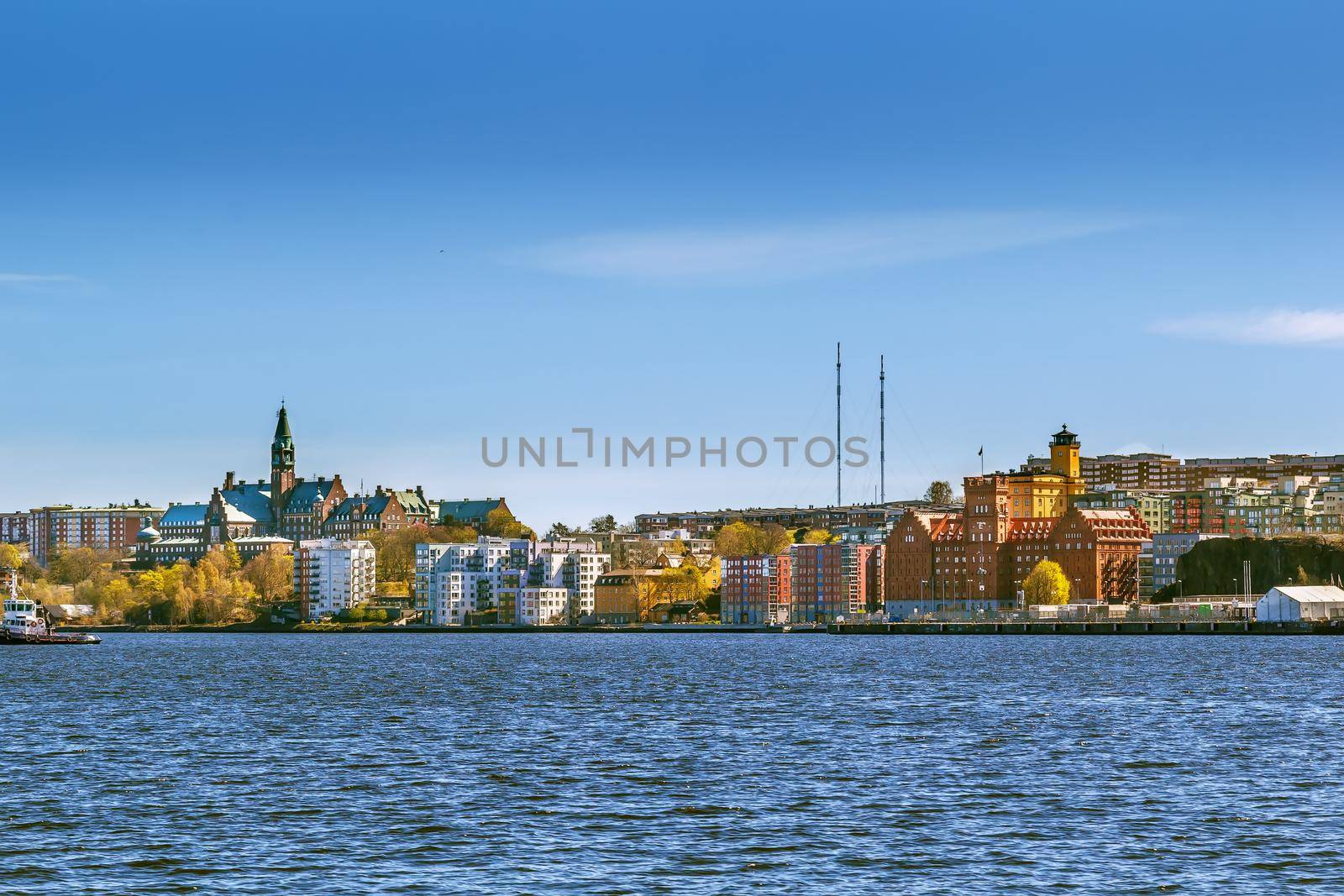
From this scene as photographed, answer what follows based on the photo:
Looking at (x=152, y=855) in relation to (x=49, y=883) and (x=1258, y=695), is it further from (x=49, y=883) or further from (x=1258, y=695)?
(x=1258, y=695)

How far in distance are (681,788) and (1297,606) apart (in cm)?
15029

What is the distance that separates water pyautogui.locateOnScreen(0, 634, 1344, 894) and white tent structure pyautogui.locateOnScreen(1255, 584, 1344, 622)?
9770 cm

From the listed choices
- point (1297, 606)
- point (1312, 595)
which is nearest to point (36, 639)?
point (1297, 606)

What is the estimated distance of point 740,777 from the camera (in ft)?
158

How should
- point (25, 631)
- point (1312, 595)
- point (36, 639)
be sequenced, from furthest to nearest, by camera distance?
point (1312, 595) < point (36, 639) < point (25, 631)

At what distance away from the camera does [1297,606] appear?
609 ft

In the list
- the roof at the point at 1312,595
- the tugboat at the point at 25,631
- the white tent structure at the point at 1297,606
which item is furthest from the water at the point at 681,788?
the roof at the point at 1312,595

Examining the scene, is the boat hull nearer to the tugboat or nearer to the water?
the tugboat

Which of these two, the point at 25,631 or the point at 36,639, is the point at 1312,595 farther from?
the point at 25,631

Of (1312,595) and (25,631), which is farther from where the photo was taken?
(1312,595)

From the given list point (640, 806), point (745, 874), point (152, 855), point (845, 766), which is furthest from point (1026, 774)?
point (152, 855)

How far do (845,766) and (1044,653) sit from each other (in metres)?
87.8

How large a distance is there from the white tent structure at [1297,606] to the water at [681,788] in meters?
97.7

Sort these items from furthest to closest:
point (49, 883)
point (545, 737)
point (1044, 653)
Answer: point (1044, 653) < point (545, 737) < point (49, 883)
